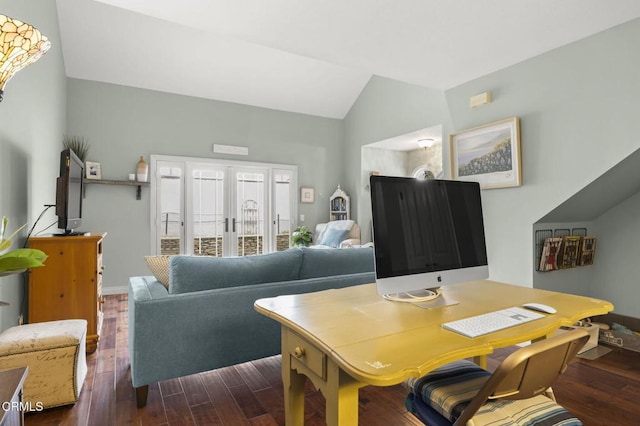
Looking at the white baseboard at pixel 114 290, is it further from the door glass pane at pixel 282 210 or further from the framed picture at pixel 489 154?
the framed picture at pixel 489 154

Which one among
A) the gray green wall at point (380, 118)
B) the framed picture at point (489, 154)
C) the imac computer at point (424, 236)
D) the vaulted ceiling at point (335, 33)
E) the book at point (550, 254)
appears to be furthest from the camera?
the gray green wall at point (380, 118)

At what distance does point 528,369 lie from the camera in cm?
100

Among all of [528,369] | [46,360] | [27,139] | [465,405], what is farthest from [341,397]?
[27,139]

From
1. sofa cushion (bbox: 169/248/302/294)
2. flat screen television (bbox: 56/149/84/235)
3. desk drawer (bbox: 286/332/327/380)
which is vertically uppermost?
flat screen television (bbox: 56/149/84/235)

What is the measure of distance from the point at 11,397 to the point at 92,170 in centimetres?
463

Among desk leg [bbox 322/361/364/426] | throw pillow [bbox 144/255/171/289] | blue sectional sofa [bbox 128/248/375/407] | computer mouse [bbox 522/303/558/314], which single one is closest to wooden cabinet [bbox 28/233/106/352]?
blue sectional sofa [bbox 128/248/375/407]

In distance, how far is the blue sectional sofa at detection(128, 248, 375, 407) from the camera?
198 cm

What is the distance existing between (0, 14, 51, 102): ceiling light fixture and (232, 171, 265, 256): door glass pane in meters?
4.34

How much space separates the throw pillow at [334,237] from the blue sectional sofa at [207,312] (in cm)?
326

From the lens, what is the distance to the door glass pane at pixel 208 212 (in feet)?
18.3

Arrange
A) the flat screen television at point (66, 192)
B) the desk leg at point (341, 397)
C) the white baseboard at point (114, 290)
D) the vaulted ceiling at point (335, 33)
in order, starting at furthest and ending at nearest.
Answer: the white baseboard at point (114, 290), the flat screen television at point (66, 192), the vaulted ceiling at point (335, 33), the desk leg at point (341, 397)

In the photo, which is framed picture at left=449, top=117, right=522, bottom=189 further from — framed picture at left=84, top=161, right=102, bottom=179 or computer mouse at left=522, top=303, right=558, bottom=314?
framed picture at left=84, top=161, right=102, bottom=179

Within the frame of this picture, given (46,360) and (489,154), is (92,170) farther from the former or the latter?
Answer: (489,154)

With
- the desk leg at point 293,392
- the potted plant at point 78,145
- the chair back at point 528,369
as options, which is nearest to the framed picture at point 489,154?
the chair back at point 528,369
